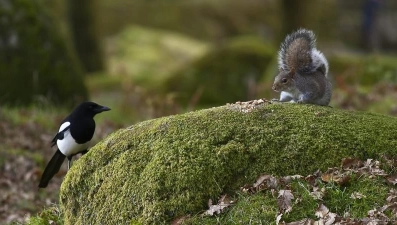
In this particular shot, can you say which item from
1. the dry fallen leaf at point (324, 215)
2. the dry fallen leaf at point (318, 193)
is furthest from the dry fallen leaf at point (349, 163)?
the dry fallen leaf at point (324, 215)

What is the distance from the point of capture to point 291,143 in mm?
4730

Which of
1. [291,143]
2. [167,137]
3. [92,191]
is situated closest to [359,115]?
[291,143]

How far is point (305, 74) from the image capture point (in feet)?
18.6

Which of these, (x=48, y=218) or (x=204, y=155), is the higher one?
(x=204, y=155)

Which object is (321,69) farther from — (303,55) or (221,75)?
(221,75)

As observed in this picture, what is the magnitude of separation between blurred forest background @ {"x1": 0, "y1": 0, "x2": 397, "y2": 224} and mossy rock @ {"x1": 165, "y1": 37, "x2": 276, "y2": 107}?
0.03 meters

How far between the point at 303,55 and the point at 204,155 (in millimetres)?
1546

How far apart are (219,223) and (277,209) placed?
1.31ft

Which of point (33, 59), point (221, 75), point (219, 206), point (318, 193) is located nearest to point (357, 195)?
point (318, 193)

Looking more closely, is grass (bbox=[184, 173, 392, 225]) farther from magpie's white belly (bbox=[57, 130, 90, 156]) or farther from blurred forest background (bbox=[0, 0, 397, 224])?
blurred forest background (bbox=[0, 0, 397, 224])

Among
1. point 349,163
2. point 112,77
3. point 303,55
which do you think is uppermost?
point 112,77

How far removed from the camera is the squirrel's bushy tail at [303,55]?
5659 mm

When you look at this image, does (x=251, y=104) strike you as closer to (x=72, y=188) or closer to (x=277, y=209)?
(x=277, y=209)

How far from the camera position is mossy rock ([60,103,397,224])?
4.55 metres
